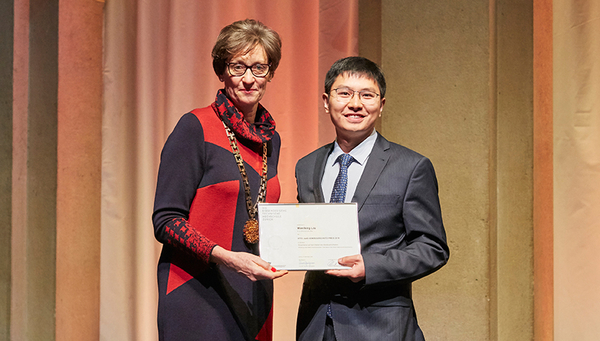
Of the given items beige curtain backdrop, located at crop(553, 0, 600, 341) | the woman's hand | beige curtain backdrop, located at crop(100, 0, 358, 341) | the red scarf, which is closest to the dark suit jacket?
the woman's hand

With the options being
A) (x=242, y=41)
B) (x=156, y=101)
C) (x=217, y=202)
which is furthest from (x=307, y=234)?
(x=156, y=101)

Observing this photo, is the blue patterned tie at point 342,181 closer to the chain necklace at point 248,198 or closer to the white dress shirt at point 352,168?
the white dress shirt at point 352,168

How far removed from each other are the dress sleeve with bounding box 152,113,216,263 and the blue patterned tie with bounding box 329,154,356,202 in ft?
1.60

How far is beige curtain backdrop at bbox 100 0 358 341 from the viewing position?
11.2 feet

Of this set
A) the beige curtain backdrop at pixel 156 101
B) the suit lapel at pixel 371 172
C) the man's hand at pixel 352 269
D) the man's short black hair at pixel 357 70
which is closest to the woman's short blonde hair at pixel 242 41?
the man's short black hair at pixel 357 70

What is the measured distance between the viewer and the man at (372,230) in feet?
5.14

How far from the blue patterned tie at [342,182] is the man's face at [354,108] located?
0.08 metres

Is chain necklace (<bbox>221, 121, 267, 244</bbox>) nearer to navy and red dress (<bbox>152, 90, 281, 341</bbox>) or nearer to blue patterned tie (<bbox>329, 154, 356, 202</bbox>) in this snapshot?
navy and red dress (<bbox>152, 90, 281, 341</bbox>)

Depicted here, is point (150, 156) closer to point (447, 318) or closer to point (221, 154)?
point (221, 154)

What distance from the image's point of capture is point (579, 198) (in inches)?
103

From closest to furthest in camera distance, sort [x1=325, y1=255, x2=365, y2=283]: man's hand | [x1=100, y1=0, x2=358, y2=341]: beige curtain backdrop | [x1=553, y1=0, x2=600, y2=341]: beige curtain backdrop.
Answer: [x1=325, y1=255, x2=365, y2=283]: man's hand → [x1=553, y1=0, x2=600, y2=341]: beige curtain backdrop → [x1=100, y1=0, x2=358, y2=341]: beige curtain backdrop

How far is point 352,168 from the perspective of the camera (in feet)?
5.69

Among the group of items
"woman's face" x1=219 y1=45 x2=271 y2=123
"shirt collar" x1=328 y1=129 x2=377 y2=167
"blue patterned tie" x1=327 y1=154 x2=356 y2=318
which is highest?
"woman's face" x1=219 y1=45 x2=271 y2=123

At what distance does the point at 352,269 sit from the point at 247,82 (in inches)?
30.9
